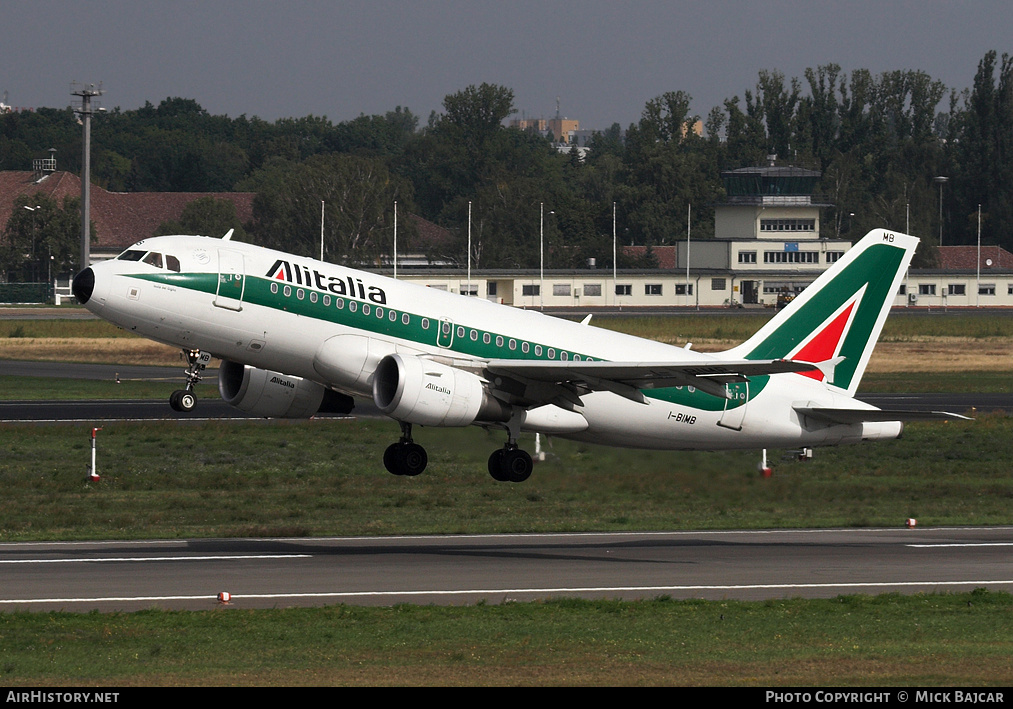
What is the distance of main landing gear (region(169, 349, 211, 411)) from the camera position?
3181 centimetres

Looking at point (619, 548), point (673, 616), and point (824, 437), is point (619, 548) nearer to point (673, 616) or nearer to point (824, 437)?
point (824, 437)

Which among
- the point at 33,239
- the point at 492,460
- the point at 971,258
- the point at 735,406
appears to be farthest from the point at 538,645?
the point at 971,258

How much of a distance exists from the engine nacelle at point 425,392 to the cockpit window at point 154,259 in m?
5.77

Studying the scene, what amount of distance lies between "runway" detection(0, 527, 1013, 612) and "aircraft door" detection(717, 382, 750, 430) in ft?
11.2

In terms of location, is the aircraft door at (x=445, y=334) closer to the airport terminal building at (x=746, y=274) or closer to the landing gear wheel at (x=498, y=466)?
the landing gear wheel at (x=498, y=466)

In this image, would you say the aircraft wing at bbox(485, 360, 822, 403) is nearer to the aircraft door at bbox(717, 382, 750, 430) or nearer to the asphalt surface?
the aircraft door at bbox(717, 382, 750, 430)

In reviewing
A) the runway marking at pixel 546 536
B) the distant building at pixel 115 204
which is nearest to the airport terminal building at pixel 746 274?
the distant building at pixel 115 204

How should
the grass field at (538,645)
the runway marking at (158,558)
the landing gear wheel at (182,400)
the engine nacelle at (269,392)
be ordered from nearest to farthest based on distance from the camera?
1. the grass field at (538,645)
2. the landing gear wheel at (182,400)
3. the runway marking at (158,558)
4. the engine nacelle at (269,392)

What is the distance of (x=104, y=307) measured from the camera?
105 feet

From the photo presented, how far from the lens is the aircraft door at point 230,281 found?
3284 cm

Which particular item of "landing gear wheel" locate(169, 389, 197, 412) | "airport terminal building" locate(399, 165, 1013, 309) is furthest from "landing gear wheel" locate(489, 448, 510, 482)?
"airport terminal building" locate(399, 165, 1013, 309)

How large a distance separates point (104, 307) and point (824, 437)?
800 inches

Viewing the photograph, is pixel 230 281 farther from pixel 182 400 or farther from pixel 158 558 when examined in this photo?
pixel 158 558

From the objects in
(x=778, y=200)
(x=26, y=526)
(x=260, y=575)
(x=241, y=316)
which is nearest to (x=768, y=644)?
(x=260, y=575)
